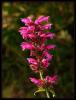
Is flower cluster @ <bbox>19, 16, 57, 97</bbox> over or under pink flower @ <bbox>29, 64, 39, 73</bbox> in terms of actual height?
over

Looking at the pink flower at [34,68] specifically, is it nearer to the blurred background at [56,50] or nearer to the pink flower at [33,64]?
the pink flower at [33,64]

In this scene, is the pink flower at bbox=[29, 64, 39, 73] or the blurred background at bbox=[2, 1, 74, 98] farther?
the blurred background at bbox=[2, 1, 74, 98]

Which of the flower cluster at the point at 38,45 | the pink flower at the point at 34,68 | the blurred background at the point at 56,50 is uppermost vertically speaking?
the flower cluster at the point at 38,45

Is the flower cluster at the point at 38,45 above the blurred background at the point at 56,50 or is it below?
above

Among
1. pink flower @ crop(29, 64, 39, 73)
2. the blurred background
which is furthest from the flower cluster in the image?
the blurred background

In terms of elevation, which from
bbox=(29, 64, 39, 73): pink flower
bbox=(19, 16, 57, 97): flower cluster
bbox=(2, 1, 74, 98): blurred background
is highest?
bbox=(19, 16, 57, 97): flower cluster

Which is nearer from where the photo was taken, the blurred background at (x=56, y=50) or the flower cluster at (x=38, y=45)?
the flower cluster at (x=38, y=45)

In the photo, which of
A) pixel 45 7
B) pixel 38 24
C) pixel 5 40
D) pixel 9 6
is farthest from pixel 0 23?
pixel 38 24

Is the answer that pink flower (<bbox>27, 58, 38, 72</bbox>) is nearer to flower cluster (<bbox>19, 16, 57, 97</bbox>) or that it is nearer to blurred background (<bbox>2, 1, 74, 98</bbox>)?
flower cluster (<bbox>19, 16, 57, 97</bbox>)

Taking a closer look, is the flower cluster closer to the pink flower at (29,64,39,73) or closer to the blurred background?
the pink flower at (29,64,39,73)

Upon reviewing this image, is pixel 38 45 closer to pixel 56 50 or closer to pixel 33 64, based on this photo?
pixel 33 64

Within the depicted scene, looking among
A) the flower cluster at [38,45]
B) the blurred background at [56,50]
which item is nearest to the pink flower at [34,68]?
the flower cluster at [38,45]

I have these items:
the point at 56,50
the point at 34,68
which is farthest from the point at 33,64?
the point at 56,50
